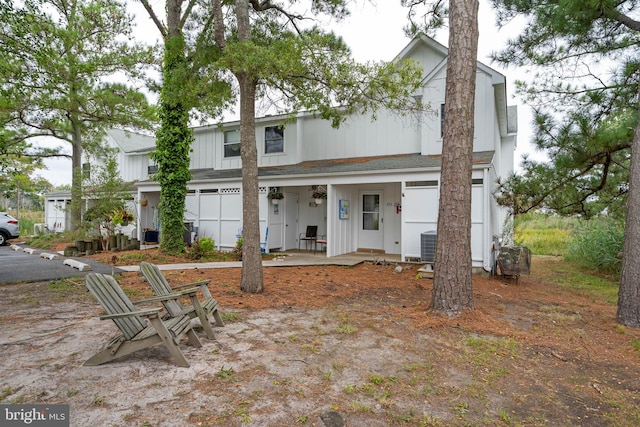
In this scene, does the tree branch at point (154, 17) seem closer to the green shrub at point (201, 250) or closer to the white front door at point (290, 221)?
the white front door at point (290, 221)

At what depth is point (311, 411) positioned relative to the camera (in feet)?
8.80

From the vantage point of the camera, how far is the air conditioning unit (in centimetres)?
865

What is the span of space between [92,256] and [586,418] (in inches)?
484

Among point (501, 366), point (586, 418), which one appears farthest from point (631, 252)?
point (586, 418)

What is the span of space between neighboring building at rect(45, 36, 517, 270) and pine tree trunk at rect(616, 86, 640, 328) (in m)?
3.47

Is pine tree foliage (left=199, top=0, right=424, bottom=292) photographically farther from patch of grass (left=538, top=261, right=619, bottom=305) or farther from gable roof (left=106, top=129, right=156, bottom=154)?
gable roof (left=106, top=129, right=156, bottom=154)

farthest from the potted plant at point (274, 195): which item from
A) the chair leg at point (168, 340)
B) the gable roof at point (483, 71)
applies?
the chair leg at point (168, 340)

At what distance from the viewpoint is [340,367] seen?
11.3ft

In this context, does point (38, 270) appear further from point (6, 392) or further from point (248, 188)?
point (6, 392)

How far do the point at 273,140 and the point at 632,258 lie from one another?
11.6m

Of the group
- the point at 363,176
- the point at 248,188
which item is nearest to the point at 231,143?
the point at 363,176

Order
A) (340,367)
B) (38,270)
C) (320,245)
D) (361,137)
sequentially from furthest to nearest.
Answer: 1. (320,245)
2. (361,137)
3. (38,270)
4. (340,367)

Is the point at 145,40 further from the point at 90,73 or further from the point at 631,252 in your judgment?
the point at 631,252

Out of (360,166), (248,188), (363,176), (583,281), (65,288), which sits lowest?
(583,281)
